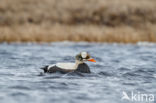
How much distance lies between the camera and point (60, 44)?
73.8 ft

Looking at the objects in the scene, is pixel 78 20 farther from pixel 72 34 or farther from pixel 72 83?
pixel 72 83

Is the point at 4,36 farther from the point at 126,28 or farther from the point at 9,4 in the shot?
the point at 126,28

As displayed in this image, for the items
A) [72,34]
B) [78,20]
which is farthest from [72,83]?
[78,20]

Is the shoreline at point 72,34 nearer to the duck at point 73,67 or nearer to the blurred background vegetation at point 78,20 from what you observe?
the blurred background vegetation at point 78,20

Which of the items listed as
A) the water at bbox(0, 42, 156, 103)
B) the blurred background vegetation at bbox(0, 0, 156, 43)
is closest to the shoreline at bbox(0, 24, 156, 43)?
the blurred background vegetation at bbox(0, 0, 156, 43)

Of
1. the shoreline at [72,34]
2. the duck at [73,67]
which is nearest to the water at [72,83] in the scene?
the duck at [73,67]

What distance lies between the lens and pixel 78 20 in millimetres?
25172

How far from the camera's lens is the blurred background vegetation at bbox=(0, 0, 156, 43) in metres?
22.7

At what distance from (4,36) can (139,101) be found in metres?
15.4

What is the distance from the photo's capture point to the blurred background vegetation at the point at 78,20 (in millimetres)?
22656

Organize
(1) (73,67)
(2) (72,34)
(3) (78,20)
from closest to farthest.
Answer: (1) (73,67), (2) (72,34), (3) (78,20)

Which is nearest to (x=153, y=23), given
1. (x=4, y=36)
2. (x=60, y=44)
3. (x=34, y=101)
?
(x=60, y=44)

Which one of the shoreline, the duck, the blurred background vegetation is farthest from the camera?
the blurred background vegetation

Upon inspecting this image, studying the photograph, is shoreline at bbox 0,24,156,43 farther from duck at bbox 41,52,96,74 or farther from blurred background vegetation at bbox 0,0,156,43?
duck at bbox 41,52,96,74
